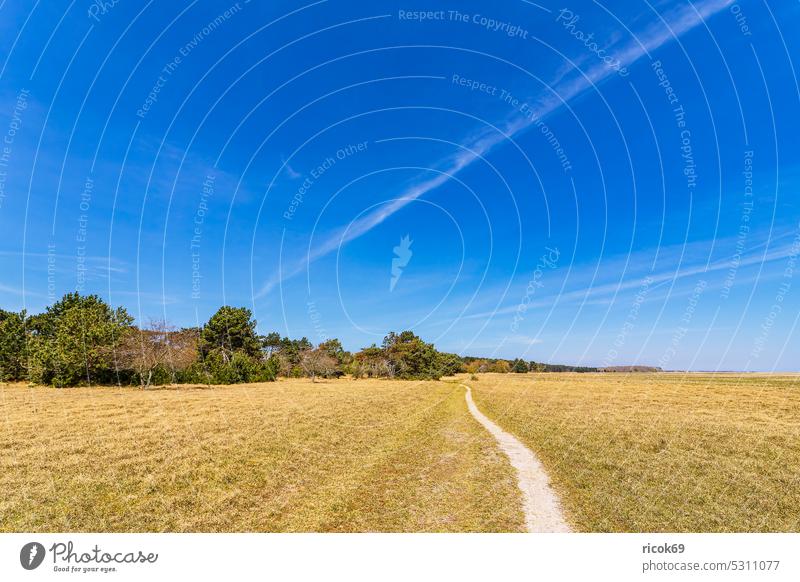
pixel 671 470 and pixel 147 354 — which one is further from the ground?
pixel 147 354

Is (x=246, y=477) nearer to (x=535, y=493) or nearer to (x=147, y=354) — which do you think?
(x=535, y=493)

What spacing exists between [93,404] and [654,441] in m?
45.6

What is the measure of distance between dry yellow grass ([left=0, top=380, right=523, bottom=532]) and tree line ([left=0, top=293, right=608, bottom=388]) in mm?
37785

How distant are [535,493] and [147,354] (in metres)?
62.8

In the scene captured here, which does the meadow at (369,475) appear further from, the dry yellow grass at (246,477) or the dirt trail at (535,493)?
the dirt trail at (535,493)

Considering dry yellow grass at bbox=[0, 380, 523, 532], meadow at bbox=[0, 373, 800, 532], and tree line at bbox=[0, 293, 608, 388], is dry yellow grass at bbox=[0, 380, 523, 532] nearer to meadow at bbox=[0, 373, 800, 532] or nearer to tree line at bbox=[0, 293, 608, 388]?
meadow at bbox=[0, 373, 800, 532]

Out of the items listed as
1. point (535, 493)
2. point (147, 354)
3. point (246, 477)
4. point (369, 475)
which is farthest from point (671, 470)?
point (147, 354)

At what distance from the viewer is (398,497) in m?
12.4

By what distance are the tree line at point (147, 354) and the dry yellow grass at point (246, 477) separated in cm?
3778

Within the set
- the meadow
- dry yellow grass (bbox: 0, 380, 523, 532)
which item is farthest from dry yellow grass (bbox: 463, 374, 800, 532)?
dry yellow grass (bbox: 0, 380, 523, 532)

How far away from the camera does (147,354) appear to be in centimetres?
5834

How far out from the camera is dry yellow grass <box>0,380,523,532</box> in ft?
34.1
